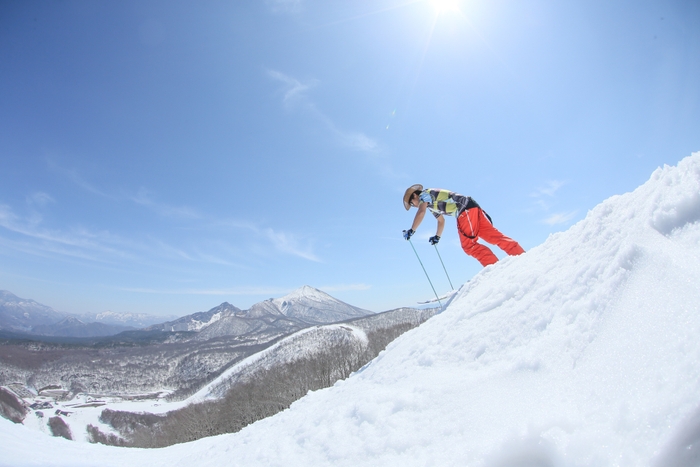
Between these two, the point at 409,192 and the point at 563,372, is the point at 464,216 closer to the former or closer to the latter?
the point at 409,192

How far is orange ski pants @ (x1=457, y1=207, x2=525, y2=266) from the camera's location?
21.1ft

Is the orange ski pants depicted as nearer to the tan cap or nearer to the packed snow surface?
the tan cap

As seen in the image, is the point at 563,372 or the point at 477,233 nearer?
the point at 563,372

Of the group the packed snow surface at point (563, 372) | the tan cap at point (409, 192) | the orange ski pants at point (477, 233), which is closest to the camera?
the packed snow surface at point (563, 372)

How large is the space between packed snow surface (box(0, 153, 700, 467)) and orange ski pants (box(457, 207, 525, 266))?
298cm

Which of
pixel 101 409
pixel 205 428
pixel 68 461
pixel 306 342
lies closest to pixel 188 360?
pixel 101 409

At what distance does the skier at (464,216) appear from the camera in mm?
6496

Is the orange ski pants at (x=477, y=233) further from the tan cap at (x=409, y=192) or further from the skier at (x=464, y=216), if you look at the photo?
the tan cap at (x=409, y=192)

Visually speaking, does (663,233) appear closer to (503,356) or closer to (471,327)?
(503,356)

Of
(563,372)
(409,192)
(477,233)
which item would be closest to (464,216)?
(477,233)

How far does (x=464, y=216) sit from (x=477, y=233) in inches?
18.0

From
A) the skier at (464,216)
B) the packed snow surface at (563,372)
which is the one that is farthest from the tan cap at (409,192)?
the packed snow surface at (563,372)

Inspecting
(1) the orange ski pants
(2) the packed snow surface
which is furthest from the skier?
(2) the packed snow surface

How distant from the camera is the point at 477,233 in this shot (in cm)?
657
